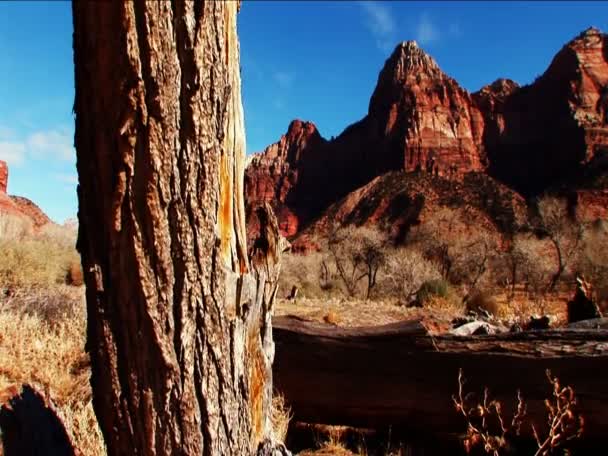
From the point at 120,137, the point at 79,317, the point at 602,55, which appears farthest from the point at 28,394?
the point at 602,55

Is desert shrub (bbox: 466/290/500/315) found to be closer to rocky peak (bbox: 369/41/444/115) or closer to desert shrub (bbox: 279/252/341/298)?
desert shrub (bbox: 279/252/341/298)

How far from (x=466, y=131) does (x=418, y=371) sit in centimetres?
10850

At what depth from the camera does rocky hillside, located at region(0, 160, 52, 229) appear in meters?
32.3

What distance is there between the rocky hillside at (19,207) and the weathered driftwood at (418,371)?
28913 millimetres

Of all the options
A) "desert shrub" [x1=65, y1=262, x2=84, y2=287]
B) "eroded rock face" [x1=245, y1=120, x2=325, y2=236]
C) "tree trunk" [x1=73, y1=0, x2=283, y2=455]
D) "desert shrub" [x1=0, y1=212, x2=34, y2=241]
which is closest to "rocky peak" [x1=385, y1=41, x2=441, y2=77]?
"eroded rock face" [x1=245, y1=120, x2=325, y2=236]

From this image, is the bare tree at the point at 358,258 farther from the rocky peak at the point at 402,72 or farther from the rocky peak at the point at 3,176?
the rocky peak at the point at 402,72

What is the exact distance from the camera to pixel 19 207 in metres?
37.1

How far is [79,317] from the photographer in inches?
295

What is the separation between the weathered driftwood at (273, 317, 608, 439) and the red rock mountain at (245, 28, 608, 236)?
7941 cm

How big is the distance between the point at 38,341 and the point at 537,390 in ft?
17.2

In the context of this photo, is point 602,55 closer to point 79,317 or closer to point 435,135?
point 435,135

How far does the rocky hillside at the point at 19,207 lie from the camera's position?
32.3 meters

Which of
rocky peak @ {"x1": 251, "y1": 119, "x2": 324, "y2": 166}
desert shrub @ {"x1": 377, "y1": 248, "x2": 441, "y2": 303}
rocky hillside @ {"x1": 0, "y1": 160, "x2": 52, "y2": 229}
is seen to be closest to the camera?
desert shrub @ {"x1": 377, "y1": 248, "x2": 441, "y2": 303}

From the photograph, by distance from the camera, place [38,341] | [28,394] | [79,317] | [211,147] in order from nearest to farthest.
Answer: [211,147], [28,394], [38,341], [79,317]
